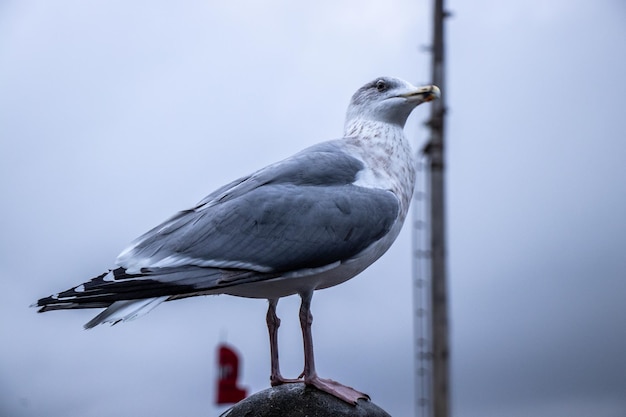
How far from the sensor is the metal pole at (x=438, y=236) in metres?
7.00

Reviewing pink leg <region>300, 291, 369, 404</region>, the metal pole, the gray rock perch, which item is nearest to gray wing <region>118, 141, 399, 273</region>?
pink leg <region>300, 291, 369, 404</region>

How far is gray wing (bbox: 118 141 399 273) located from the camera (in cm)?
478

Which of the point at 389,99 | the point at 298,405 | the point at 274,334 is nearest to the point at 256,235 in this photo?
the point at 274,334

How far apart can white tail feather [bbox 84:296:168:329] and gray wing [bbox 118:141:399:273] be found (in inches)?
7.5

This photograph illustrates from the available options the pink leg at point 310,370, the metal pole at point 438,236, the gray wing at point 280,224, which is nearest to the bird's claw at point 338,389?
the pink leg at point 310,370

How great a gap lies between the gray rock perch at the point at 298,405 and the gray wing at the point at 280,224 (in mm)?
909

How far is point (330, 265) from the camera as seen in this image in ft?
15.9

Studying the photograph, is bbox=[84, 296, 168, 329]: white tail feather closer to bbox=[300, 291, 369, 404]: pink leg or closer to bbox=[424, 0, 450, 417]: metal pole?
bbox=[300, 291, 369, 404]: pink leg

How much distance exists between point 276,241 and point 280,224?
121mm

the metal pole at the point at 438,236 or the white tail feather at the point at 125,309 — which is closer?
the white tail feather at the point at 125,309

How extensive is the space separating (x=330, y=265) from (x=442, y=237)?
2.62 m

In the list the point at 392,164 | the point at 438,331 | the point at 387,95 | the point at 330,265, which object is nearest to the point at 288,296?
the point at 330,265

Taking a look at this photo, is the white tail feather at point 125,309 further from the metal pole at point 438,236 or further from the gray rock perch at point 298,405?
the metal pole at point 438,236

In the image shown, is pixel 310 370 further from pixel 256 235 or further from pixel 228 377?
pixel 228 377
